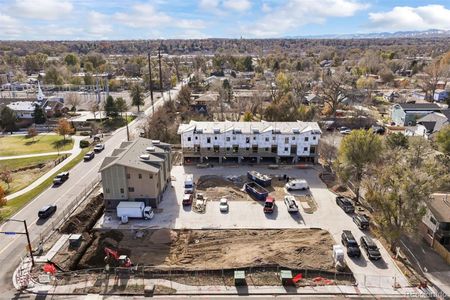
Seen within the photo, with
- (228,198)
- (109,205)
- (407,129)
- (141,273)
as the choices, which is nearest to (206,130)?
(228,198)

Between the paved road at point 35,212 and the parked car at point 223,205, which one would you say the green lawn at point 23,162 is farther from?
the parked car at point 223,205

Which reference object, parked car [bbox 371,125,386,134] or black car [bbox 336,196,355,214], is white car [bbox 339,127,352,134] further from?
black car [bbox 336,196,355,214]

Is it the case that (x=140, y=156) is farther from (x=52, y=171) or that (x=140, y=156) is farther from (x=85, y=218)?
(x=52, y=171)

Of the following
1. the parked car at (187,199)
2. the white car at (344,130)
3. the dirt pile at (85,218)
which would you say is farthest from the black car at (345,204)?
the white car at (344,130)

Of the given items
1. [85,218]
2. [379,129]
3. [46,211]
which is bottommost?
[85,218]

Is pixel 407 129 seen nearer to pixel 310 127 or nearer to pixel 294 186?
pixel 310 127

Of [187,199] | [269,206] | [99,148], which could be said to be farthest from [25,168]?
[269,206]

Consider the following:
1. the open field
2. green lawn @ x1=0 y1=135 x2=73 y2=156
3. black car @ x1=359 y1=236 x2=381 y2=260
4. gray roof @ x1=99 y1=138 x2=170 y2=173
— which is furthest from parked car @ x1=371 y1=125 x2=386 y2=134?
the open field
